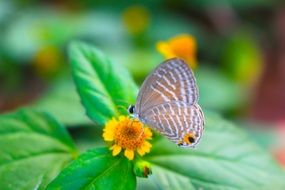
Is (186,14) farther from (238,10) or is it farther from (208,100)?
(208,100)

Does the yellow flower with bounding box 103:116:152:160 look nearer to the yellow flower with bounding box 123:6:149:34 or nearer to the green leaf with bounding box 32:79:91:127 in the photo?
the green leaf with bounding box 32:79:91:127

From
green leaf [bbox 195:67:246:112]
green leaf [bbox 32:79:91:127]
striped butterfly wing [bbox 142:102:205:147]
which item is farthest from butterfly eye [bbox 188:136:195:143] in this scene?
green leaf [bbox 195:67:246:112]

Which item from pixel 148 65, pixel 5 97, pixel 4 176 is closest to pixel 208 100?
pixel 148 65

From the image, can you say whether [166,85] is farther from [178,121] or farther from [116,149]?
[116,149]

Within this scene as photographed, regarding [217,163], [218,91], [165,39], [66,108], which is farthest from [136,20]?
[217,163]

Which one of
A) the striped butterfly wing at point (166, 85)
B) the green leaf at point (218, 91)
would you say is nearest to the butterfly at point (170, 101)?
the striped butterfly wing at point (166, 85)

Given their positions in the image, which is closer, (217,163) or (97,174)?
(97,174)
